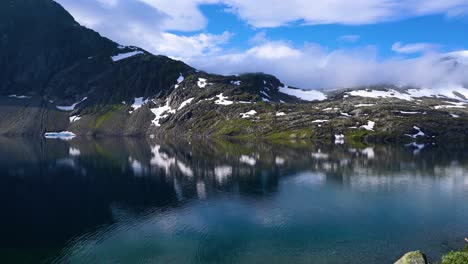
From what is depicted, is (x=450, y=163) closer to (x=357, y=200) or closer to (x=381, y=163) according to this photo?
(x=381, y=163)

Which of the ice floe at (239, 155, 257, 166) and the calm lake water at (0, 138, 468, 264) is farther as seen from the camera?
the ice floe at (239, 155, 257, 166)

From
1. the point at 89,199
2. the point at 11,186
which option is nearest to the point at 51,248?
the point at 89,199

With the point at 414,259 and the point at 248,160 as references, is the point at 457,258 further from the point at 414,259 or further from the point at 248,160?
the point at 248,160

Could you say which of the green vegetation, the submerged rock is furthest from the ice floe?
the green vegetation

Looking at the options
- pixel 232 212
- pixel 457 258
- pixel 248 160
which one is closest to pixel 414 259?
pixel 457 258

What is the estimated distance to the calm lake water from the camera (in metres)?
55.9

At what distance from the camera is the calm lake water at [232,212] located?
55.9m

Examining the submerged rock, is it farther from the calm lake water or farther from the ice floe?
the ice floe

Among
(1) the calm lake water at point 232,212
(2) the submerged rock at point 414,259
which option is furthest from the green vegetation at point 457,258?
(1) the calm lake water at point 232,212

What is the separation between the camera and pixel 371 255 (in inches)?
2088

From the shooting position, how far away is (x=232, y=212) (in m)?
78.8

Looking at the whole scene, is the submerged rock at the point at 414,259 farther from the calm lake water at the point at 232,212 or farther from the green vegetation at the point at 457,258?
the calm lake water at the point at 232,212

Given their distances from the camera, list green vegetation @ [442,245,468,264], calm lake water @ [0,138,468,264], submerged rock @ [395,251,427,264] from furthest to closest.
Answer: calm lake water @ [0,138,468,264], submerged rock @ [395,251,427,264], green vegetation @ [442,245,468,264]

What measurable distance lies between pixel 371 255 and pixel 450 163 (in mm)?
117261
